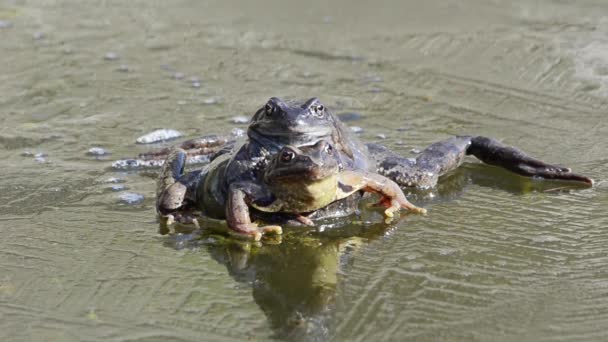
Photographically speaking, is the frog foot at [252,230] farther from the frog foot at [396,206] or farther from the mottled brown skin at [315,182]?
the frog foot at [396,206]

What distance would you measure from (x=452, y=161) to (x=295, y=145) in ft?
4.40

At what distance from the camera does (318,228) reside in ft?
17.6

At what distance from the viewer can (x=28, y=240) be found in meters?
5.26

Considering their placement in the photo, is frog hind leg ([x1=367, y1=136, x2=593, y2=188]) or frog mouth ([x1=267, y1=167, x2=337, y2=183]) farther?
frog hind leg ([x1=367, y1=136, x2=593, y2=188])

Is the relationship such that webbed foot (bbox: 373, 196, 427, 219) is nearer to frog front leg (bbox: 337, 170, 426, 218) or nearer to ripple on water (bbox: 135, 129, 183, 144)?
frog front leg (bbox: 337, 170, 426, 218)

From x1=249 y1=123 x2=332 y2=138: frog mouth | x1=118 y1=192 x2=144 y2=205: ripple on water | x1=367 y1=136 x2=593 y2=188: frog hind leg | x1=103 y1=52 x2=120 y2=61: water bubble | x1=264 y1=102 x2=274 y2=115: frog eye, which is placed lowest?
x1=118 y1=192 x2=144 y2=205: ripple on water

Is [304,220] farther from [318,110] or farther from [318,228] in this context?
[318,110]

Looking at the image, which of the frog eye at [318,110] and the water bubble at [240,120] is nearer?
the frog eye at [318,110]

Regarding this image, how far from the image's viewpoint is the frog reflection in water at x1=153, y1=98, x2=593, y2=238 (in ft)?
17.5

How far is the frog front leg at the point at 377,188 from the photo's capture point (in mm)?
5250

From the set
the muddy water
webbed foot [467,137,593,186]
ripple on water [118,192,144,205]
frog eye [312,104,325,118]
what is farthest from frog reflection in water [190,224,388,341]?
webbed foot [467,137,593,186]

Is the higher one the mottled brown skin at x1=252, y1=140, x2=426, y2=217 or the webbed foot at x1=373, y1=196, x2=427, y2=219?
the mottled brown skin at x1=252, y1=140, x2=426, y2=217

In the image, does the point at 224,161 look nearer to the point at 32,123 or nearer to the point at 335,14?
the point at 32,123

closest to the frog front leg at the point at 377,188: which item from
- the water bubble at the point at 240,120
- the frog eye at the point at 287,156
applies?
the frog eye at the point at 287,156
